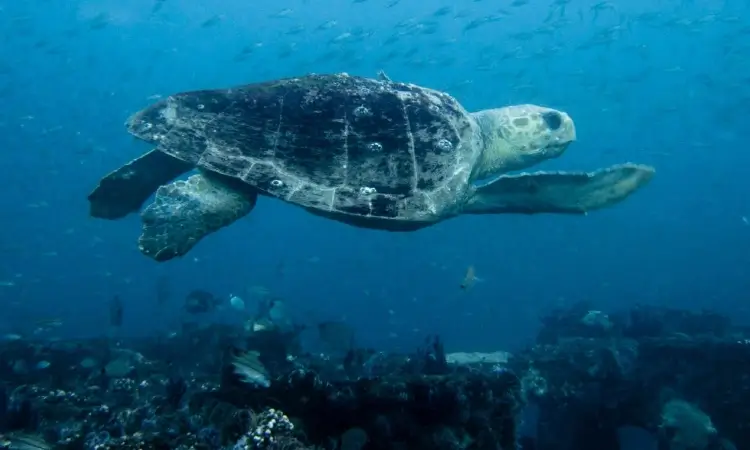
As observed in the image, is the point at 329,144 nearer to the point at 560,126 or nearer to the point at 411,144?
the point at 411,144

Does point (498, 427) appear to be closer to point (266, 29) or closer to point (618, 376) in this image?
point (618, 376)

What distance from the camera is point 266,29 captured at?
70.6 meters

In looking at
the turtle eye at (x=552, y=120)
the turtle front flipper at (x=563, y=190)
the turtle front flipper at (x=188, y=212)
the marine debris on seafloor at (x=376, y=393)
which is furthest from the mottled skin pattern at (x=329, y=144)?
the marine debris on seafloor at (x=376, y=393)

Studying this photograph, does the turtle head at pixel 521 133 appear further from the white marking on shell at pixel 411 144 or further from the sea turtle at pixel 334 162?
the white marking on shell at pixel 411 144

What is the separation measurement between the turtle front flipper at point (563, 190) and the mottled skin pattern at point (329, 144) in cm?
52

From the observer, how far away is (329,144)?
5.94 metres

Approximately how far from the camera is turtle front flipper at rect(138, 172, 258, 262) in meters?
5.27

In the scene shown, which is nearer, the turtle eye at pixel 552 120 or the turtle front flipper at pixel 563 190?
the turtle front flipper at pixel 563 190

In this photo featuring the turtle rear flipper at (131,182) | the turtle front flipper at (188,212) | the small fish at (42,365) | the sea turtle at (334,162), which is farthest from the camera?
the small fish at (42,365)

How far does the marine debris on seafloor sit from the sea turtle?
5.74ft

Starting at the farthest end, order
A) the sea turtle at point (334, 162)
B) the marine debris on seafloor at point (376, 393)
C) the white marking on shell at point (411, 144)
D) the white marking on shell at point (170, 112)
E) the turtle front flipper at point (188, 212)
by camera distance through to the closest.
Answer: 1. the white marking on shell at point (170, 112)
2. the white marking on shell at point (411, 144)
3. the sea turtle at point (334, 162)
4. the turtle front flipper at point (188, 212)
5. the marine debris on seafloor at point (376, 393)

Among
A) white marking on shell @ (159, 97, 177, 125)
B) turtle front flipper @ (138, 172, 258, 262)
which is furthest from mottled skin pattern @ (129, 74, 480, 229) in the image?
turtle front flipper @ (138, 172, 258, 262)

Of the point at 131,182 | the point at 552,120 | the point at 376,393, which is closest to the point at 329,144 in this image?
the point at 376,393

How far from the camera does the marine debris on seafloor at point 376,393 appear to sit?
175 inches
